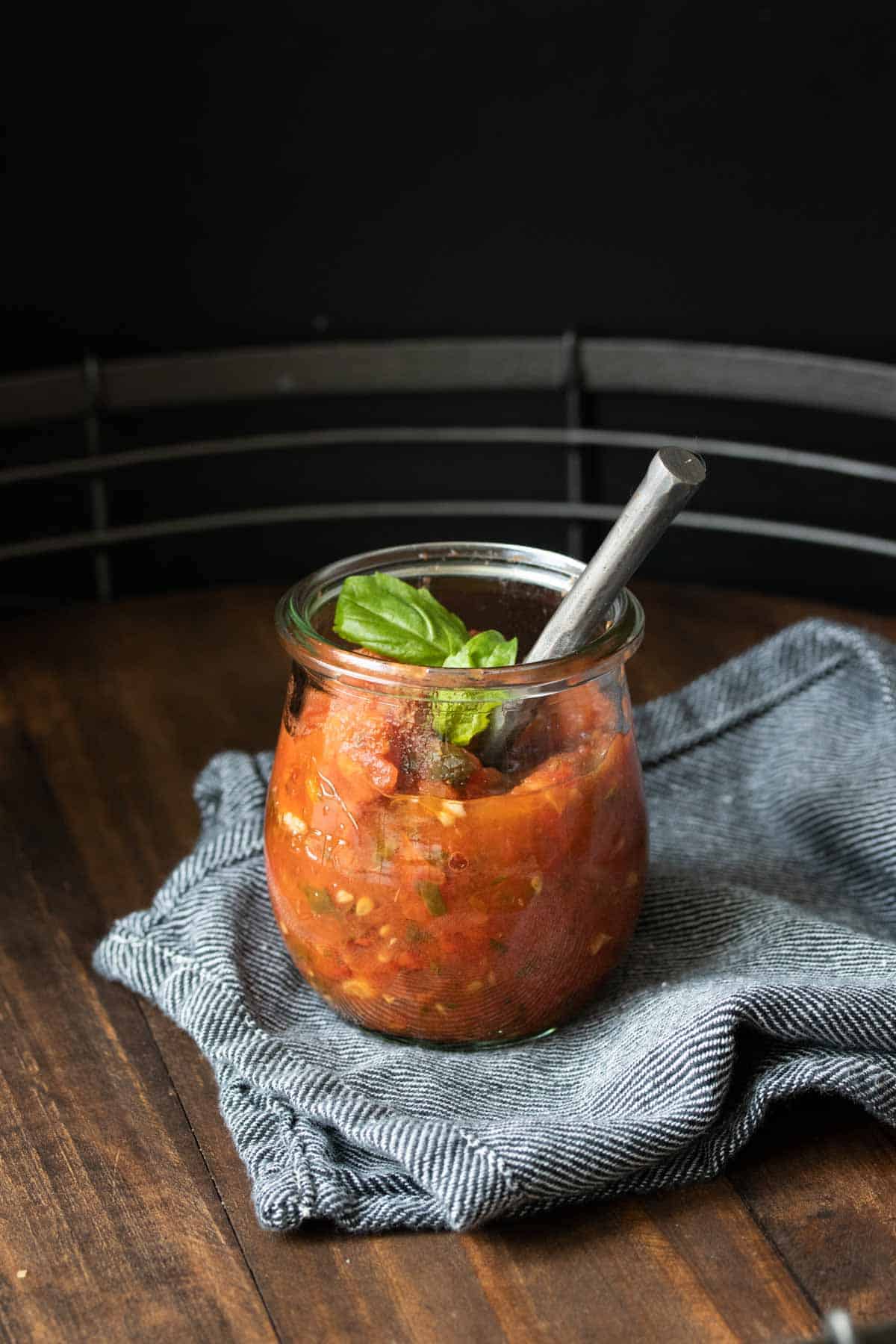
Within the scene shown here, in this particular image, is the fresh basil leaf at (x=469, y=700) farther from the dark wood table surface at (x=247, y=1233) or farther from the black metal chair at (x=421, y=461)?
the black metal chair at (x=421, y=461)

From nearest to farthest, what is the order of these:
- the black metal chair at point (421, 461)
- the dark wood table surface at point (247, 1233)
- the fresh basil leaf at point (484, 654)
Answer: the dark wood table surface at point (247, 1233) → the fresh basil leaf at point (484, 654) → the black metal chair at point (421, 461)

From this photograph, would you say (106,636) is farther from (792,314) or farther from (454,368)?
(792,314)

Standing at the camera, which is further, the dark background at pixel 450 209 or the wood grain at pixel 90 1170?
the dark background at pixel 450 209

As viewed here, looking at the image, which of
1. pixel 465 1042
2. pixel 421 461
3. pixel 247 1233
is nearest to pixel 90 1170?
pixel 247 1233

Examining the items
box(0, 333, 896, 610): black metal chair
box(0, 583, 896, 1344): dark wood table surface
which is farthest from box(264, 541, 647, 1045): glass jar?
box(0, 333, 896, 610): black metal chair

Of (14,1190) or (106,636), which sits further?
(106,636)

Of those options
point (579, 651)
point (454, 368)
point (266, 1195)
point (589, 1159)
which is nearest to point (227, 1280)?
point (266, 1195)

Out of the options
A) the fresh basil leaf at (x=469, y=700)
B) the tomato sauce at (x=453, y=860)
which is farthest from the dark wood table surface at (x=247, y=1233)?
the fresh basil leaf at (x=469, y=700)
